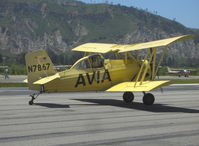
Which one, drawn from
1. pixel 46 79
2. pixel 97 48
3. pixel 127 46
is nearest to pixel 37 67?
pixel 46 79

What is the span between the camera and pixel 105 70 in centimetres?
1856

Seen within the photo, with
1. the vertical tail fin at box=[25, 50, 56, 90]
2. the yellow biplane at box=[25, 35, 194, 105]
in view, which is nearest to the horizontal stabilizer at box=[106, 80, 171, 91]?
the yellow biplane at box=[25, 35, 194, 105]

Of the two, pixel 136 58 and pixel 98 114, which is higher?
pixel 136 58

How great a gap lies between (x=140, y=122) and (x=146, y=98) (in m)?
5.66

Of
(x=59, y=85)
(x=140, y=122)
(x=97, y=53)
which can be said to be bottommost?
(x=140, y=122)

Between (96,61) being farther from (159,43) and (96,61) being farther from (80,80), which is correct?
(159,43)

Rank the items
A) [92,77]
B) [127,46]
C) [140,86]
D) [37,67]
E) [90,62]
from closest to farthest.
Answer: [140,86]
[37,67]
[92,77]
[90,62]
[127,46]

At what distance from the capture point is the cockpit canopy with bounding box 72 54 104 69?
1831 centimetres

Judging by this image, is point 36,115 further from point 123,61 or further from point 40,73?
point 123,61

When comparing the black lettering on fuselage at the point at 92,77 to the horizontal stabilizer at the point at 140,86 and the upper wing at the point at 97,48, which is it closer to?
the horizontal stabilizer at the point at 140,86

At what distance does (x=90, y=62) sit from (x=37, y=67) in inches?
102

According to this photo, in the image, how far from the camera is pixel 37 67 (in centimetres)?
1786

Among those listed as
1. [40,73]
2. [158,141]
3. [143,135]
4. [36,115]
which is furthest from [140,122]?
[40,73]

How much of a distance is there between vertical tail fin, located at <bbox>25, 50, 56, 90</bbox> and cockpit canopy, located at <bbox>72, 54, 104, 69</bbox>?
132 centimetres
